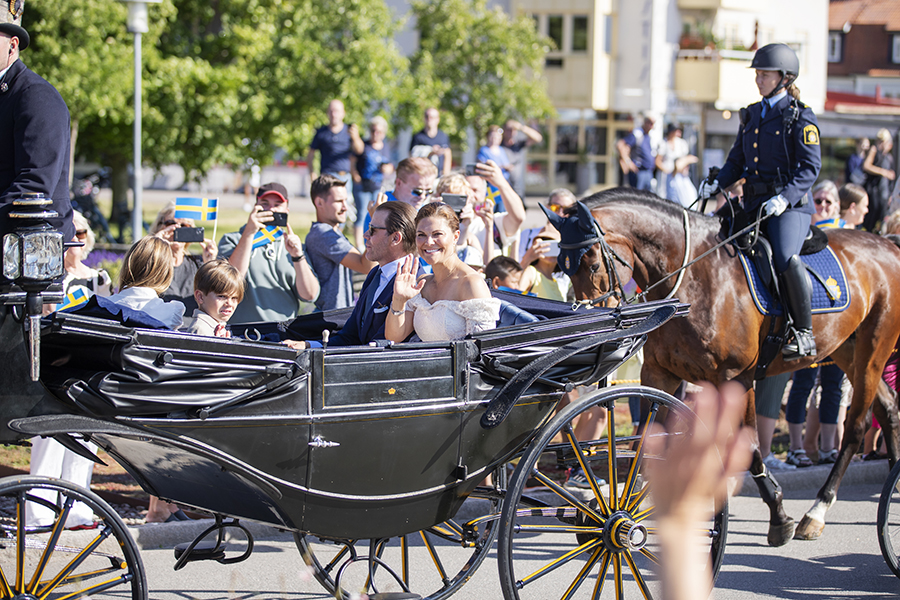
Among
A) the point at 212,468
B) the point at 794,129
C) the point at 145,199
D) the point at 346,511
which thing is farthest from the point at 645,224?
the point at 145,199

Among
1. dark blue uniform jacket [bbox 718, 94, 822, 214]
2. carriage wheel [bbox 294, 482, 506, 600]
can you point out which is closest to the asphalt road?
→ carriage wheel [bbox 294, 482, 506, 600]

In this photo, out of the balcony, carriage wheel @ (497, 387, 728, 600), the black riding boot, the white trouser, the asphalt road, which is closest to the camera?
carriage wheel @ (497, 387, 728, 600)

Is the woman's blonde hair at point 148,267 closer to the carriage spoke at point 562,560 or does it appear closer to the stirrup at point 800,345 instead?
the carriage spoke at point 562,560

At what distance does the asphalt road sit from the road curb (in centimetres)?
8

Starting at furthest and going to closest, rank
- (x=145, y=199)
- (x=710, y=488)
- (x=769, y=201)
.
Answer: (x=145, y=199) → (x=769, y=201) → (x=710, y=488)

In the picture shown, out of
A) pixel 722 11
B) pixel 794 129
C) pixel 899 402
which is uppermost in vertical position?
pixel 722 11

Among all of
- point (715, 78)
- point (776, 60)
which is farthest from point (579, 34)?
point (776, 60)

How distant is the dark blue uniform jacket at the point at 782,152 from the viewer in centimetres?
562

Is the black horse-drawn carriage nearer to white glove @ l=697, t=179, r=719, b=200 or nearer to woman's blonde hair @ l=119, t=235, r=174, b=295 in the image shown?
woman's blonde hair @ l=119, t=235, r=174, b=295

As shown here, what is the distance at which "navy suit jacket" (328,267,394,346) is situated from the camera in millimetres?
4414

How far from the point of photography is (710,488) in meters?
4.02

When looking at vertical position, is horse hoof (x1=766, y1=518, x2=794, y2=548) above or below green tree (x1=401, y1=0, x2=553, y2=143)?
below

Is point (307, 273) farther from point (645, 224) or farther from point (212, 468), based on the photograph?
point (212, 468)

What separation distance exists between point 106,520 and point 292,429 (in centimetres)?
68
